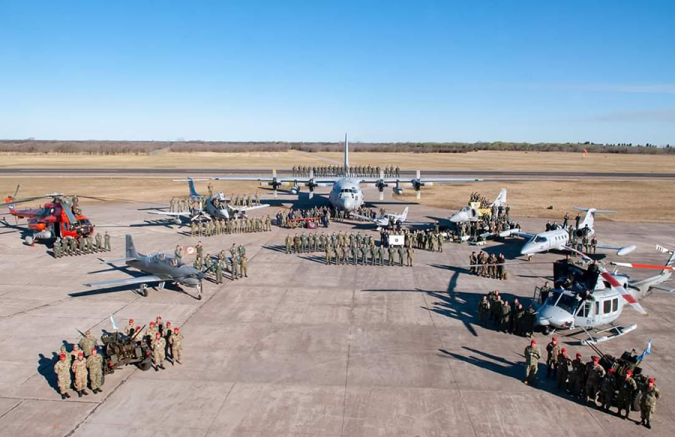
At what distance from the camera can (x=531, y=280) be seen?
65.4 feet

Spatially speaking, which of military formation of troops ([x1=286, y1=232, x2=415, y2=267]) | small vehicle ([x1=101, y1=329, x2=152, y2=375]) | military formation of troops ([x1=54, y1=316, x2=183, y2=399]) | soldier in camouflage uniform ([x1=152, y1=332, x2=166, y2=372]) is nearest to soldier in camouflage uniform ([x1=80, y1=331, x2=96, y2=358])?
military formation of troops ([x1=54, y1=316, x2=183, y2=399])

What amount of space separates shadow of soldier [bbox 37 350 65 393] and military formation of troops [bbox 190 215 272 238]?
617 inches

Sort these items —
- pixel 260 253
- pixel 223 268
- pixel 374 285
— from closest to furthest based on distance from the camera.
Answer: pixel 374 285, pixel 223 268, pixel 260 253

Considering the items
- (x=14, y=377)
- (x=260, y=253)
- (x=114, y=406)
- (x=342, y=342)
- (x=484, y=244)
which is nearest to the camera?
(x=114, y=406)

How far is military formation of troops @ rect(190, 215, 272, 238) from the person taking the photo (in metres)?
28.3

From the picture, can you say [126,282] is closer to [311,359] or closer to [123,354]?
[123,354]

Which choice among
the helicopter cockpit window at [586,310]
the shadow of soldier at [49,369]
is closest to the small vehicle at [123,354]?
the shadow of soldier at [49,369]

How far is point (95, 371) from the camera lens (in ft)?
35.3

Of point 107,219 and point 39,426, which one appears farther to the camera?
point 107,219

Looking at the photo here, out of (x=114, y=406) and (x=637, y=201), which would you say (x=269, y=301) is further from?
(x=637, y=201)

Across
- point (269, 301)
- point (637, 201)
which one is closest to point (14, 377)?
point (269, 301)

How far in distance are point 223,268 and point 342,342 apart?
8.85 m

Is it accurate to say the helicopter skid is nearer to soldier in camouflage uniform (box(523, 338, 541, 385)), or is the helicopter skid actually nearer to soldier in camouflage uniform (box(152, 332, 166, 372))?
soldier in camouflage uniform (box(523, 338, 541, 385))

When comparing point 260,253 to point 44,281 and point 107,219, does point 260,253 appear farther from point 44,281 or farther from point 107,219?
point 107,219
